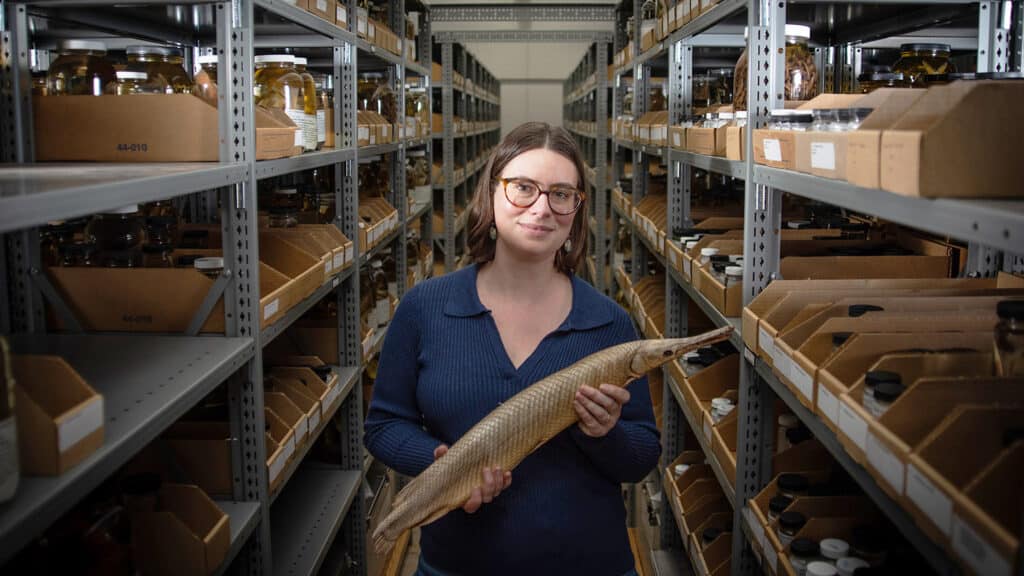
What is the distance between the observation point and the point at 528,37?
9320mm

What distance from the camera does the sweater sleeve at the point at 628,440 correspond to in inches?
64.7

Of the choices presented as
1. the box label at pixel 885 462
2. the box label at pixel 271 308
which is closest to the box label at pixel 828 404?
the box label at pixel 885 462

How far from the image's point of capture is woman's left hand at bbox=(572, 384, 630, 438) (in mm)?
1509

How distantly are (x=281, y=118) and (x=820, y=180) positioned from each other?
1426 millimetres

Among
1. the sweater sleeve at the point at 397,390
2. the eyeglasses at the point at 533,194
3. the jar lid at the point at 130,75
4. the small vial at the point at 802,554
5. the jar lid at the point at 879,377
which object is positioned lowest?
the small vial at the point at 802,554

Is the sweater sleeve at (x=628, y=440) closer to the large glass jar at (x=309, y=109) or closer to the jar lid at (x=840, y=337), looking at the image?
the jar lid at (x=840, y=337)

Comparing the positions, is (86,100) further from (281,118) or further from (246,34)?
(281,118)

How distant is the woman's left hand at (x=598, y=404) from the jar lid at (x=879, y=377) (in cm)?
38

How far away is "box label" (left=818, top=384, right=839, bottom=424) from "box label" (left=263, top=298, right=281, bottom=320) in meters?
1.25

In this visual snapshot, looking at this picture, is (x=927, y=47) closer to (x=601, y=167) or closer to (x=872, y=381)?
(x=872, y=381)

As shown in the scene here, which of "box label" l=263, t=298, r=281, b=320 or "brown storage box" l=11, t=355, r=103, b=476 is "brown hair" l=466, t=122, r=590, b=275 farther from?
"brown storage box" l=11, t=355, r=103, b=476

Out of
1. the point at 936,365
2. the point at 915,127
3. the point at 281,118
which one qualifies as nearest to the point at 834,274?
the point at 936,365

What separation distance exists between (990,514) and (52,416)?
1.18 metres

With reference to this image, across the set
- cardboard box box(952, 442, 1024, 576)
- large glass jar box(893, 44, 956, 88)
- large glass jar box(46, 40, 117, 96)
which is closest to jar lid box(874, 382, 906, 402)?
cardboard box box(952, 442, 1024, 576)
